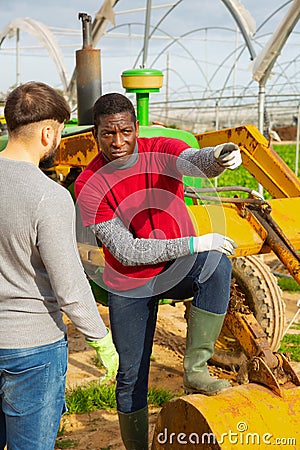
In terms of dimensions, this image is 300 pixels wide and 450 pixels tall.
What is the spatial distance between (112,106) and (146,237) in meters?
0.51

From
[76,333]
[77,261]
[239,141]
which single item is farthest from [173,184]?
[76,333]

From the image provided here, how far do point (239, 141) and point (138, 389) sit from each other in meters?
1.74

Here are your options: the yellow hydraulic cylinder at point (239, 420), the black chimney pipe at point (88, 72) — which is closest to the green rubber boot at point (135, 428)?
the yellow hydraulic cylinder at point (239, 420)

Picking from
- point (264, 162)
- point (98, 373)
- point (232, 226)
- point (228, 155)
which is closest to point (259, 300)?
point (264, 162)

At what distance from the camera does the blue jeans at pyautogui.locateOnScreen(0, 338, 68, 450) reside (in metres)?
1.83

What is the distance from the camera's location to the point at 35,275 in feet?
5.94

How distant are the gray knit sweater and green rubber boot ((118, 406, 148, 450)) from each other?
84 cm

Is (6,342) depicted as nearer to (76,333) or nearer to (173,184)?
(173,184)

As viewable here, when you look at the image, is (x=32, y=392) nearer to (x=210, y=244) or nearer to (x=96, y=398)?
(x=210, y=244)

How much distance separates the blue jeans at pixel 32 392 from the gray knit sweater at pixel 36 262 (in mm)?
39

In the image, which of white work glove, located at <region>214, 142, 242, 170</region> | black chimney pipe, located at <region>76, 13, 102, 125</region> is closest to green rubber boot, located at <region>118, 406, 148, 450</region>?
white work glove, located at <region>214, 142, 242, 170</region>

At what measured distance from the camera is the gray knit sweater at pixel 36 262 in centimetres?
173

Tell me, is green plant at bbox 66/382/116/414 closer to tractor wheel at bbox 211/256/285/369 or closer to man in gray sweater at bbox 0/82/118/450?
tractor wheel at bbox 211/256/285/369

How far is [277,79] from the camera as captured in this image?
27234 millimetres
